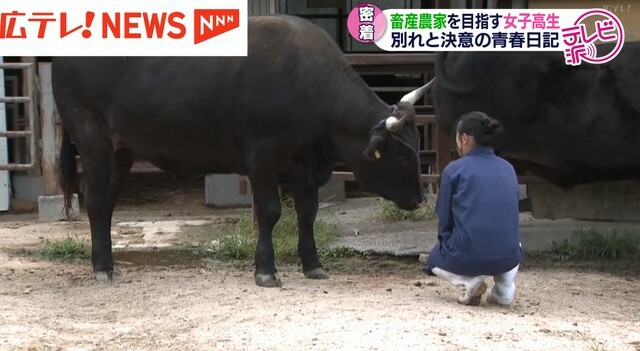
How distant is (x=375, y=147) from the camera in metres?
5.72

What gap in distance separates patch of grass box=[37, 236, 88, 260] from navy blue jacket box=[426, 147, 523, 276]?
337 centimetres

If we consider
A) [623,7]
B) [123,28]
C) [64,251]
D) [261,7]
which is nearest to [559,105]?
[623,7]

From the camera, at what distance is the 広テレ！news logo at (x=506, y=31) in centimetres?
676

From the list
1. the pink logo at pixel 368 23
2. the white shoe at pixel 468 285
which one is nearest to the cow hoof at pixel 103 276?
the white shoe at pixel 468 285

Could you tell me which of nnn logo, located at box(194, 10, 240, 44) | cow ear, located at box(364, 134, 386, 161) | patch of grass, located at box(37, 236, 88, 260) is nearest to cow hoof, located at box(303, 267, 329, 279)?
cow ear, located at box(364, 134, 386, 161)

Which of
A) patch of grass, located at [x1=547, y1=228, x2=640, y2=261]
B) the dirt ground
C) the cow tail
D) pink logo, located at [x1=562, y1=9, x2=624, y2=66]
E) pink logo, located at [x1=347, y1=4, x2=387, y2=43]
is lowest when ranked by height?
the dirt ground

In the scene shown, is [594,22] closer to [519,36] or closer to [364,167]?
→ [519,36]

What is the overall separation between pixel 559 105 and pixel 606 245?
116 cm

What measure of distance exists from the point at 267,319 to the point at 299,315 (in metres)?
0.18

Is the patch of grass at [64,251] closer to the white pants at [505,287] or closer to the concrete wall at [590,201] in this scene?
the white pants at [505,287]

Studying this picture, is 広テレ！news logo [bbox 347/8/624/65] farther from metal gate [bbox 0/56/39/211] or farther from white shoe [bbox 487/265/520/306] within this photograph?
metal gate [bbox 0/56/39/211]

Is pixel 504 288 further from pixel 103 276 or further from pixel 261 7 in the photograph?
pixel 261 7

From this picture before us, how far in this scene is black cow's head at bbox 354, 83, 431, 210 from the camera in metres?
5.75

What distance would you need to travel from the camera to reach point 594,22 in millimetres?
7074
